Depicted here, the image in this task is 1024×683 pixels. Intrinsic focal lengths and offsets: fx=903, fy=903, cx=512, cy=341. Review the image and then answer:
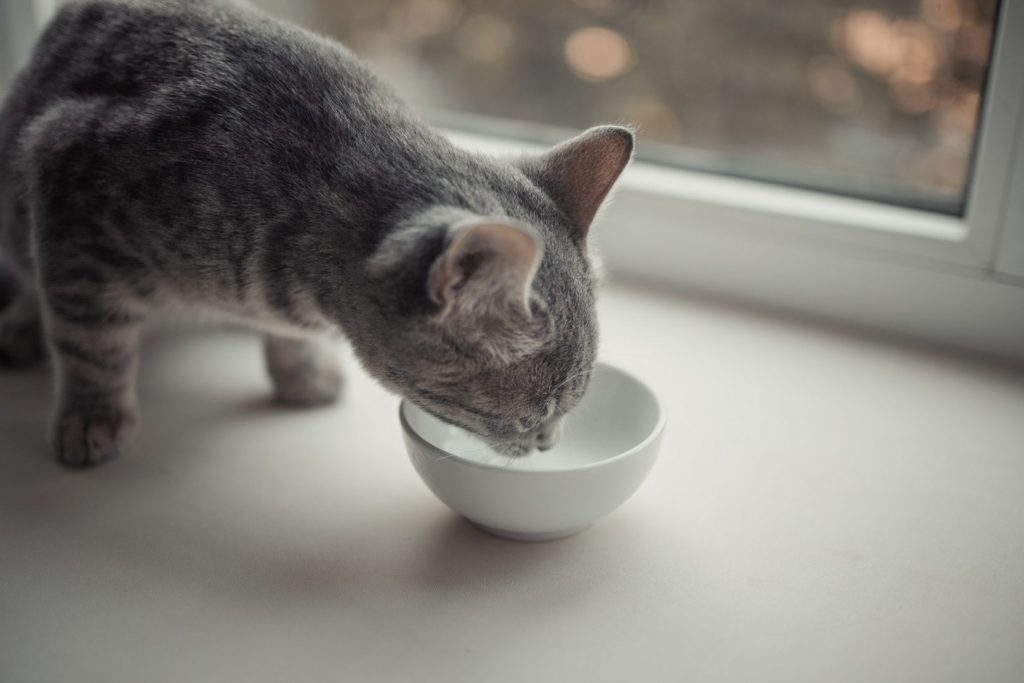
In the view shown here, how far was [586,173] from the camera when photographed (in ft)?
3.44

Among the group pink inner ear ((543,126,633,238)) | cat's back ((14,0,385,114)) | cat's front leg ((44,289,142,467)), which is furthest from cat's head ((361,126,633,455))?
cat's front leg ((44,289,142,467))

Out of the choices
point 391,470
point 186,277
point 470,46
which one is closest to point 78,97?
point 186,277

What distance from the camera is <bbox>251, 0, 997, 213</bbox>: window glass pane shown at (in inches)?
55.9

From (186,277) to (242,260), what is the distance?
10cm

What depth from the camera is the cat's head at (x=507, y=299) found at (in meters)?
0.84

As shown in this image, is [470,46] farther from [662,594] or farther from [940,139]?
[662,594]

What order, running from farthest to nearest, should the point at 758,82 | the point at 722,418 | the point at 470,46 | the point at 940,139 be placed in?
1. the point at 470,46
2. the point at 758,82
3. the point at 940,139
4. the point at 722,418

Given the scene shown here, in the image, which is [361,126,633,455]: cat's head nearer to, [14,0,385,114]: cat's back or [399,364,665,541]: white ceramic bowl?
[399,364,665,541]: white ceramic bowl

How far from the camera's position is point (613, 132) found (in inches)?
40.8

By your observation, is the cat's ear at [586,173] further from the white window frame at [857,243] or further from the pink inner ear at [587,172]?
the white window frame at [857,243]

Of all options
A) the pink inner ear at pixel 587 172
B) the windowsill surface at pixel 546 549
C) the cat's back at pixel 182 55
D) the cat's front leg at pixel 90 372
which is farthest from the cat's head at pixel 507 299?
the cat's front leg at pixel 90 372

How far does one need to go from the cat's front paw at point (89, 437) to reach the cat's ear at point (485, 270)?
55 centimetres

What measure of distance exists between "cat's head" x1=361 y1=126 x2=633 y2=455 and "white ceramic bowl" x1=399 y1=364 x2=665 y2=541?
0.20 ft

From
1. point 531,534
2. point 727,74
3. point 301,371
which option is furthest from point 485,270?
point 727,74
